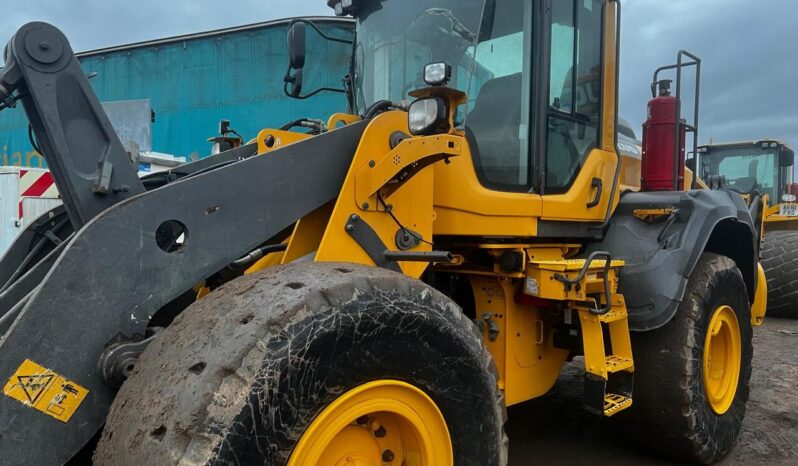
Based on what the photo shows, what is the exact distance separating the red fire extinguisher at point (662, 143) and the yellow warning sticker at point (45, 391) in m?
3.88

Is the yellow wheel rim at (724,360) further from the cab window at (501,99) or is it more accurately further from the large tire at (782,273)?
the large tire at (782,273)

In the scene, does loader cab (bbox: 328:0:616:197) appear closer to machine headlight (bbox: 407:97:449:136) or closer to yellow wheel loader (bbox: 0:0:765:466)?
yellow wheel loader (bbox: 0:0:765:466)

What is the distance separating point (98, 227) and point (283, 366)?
700 mm

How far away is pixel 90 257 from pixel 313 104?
37.1 ft

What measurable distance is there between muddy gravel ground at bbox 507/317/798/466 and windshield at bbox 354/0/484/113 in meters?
2.39

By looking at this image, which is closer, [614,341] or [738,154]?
[614,341]

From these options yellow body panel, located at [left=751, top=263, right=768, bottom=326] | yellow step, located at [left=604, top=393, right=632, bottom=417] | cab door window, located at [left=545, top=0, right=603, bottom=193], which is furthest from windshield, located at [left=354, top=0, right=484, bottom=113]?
yellow body panel, located at [left=751, top=263, right=768, bottom=326]

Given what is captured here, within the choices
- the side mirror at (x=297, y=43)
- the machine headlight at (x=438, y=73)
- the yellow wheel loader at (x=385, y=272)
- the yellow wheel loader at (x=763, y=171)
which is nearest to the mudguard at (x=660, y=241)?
the yellow wheel loader at (x=385, y=272)

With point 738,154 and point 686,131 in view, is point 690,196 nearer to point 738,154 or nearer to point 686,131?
point 686,131

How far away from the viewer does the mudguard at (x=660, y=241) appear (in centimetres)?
337

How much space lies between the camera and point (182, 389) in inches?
58.5

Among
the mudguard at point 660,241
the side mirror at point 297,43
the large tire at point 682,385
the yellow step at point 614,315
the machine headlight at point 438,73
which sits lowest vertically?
the large tire at point 682,385

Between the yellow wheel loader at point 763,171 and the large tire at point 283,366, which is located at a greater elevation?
the yellow wheel loader at point 763,171

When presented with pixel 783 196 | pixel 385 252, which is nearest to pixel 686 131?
pixel 385 252
